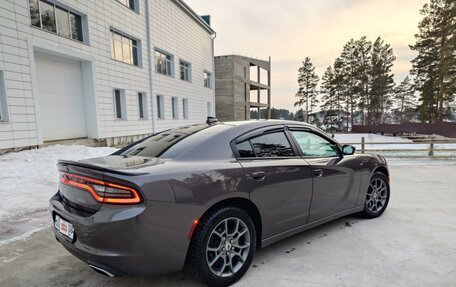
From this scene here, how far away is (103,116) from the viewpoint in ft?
41.0

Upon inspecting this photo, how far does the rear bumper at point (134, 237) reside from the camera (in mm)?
1917

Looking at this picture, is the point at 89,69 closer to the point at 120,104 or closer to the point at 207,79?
the point at 120,104

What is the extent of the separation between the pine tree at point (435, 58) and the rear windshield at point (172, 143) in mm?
33576

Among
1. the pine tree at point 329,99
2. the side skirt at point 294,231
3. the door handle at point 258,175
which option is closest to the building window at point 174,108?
the side skirt at point 294,231

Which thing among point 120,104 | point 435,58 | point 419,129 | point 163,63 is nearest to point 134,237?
point 120,104

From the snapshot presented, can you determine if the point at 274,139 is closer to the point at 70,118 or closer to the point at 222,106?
the point at 70,118

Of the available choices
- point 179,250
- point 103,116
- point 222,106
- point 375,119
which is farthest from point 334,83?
point 179,250

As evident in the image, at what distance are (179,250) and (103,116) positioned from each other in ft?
39.3

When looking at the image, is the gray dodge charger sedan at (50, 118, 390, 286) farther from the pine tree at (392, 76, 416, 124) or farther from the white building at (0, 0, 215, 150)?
the pine tree at (392, 76, 416, 124)

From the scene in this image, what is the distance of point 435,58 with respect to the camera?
31.7m

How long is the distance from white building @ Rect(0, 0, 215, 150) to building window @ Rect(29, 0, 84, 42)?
4 cm

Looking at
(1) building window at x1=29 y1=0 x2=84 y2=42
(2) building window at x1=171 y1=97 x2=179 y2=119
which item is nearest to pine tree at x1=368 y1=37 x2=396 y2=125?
(2) building window at x1=171 y1=97 x2=179 y2=119

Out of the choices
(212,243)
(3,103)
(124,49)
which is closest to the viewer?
(212,243)

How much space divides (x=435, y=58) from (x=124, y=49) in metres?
35.8
